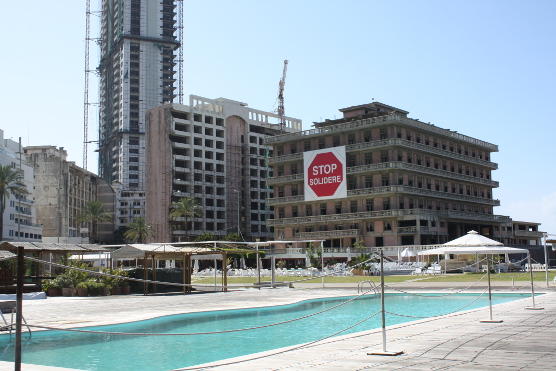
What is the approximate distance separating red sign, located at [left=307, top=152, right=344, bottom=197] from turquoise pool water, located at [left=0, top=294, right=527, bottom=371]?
62717mm

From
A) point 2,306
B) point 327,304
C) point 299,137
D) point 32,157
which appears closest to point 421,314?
point 327,304

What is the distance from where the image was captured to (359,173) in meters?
89.3

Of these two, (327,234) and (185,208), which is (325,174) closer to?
(327,234)

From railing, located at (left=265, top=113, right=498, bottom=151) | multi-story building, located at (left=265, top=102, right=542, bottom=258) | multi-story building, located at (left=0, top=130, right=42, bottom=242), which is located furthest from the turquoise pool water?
multi-story building, located at (left=0, top=130, right=42, bottom=242)

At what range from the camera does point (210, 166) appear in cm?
12912

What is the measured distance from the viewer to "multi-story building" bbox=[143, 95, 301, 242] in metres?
123

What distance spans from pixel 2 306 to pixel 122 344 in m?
3.98

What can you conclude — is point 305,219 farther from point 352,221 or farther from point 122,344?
point 122,344

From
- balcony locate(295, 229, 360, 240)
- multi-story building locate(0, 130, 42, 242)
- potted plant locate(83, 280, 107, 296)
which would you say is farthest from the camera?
multi-story building locate(0, 130, 42, 242)

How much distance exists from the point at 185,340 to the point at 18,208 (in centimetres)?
10391

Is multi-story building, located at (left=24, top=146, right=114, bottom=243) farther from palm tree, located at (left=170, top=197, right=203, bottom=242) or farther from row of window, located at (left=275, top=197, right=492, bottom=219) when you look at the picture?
row of window, located at (left=275, top=197, right=492, bottom=219)

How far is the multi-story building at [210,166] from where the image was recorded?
123 m

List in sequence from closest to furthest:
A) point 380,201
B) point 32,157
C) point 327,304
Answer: point 327,304, point 380,201, point 32,157

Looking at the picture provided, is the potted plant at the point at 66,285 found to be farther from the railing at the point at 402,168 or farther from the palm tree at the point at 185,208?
the palm tree at the point at 185,208
